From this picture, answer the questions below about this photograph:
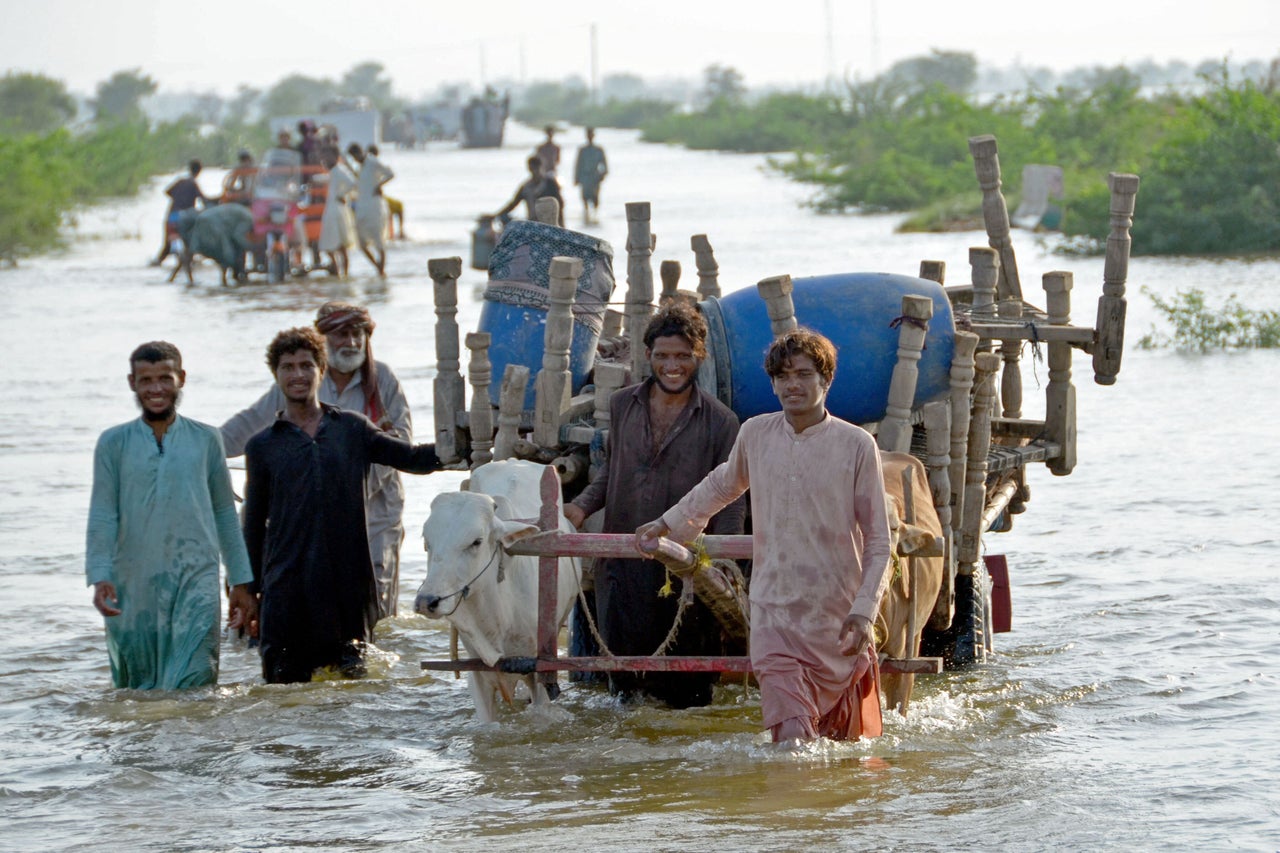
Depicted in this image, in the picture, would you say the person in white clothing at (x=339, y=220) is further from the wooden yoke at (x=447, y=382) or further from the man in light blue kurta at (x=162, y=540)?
the man in light blue kurta at (x=162, y=540)

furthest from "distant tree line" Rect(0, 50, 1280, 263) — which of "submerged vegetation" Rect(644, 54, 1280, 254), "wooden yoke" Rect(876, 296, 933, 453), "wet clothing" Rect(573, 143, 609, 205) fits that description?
"wooden yoke" Rect(876, 296, 933, 453)

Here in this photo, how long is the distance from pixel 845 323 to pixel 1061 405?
4.80 feet

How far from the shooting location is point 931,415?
636 cm

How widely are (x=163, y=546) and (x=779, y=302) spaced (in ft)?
7.62

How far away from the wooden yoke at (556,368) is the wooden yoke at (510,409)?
2.9 inches

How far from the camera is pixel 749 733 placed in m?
6.19

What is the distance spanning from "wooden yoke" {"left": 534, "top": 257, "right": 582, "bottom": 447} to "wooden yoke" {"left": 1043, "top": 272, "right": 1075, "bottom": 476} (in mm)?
2055

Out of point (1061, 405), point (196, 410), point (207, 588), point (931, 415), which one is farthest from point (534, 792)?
point (196, 410)

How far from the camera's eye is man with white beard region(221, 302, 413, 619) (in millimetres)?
7312

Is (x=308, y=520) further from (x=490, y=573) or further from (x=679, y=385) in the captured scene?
(x=679, y=385)

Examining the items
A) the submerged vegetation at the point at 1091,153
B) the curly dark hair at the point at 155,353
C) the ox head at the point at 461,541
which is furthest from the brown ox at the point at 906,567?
the submerged vegetation at the point at 1091,153

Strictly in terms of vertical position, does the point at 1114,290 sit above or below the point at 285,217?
below

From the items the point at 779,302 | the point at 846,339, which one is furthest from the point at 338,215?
the point at 779,302

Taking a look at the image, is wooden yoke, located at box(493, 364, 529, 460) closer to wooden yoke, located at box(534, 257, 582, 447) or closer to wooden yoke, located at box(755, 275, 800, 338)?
wooden yoke, located at box(534, 257, 582, 447)
